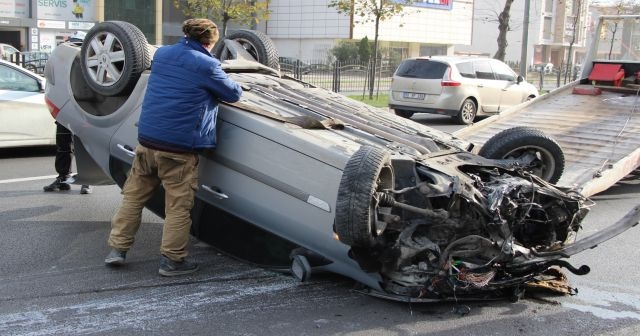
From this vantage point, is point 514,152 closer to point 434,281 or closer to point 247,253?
point 434,281

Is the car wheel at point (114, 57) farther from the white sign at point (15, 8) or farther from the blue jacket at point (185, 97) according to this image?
the white sign at point (15, 8)

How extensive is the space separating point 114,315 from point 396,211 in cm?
183

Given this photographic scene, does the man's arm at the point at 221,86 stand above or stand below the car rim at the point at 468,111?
above

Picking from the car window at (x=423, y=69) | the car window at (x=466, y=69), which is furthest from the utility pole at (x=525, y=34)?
the car window at (x=423, y=69)

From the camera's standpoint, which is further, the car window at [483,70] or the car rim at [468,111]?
the car window at [483,70]

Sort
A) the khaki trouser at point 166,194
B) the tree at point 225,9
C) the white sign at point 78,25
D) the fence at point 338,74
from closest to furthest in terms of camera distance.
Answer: the khaki trouser at point 166,194, the tree at point 225,9, the fence at point 338,74, the white sign at point 78,25

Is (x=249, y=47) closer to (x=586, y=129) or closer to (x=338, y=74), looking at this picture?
(x=586, y=129)

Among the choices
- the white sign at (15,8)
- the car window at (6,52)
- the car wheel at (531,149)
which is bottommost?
the car wheel at (531,149)

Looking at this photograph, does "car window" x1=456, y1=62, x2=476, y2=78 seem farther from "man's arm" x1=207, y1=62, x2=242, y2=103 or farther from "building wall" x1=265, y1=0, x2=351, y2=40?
"building wall" x1=265, y1=0, x2=351, y2=40

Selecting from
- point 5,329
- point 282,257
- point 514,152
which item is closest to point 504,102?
point 514,152

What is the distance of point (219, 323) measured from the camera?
4039mm

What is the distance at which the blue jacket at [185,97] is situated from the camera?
4.54 meters

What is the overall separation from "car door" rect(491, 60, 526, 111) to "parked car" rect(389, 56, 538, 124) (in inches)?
1.0

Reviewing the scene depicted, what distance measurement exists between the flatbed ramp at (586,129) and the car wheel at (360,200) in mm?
3211
